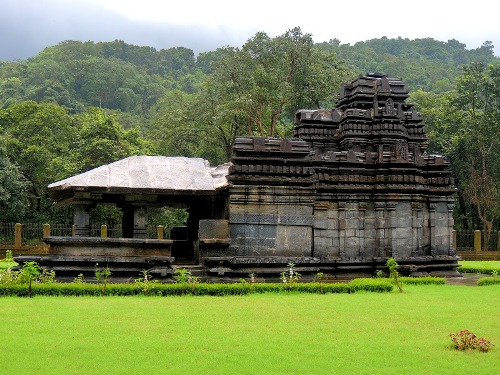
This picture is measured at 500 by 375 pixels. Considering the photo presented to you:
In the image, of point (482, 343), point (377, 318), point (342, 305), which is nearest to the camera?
point (482, 343)

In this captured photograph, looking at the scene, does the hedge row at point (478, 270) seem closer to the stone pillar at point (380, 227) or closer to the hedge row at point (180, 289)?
the stone pillar at point (380, 227)

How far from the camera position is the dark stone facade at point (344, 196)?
1526 centimetres

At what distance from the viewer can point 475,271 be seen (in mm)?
19984

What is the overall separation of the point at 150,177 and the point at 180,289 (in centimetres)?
475

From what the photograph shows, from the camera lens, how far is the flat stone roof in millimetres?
14953

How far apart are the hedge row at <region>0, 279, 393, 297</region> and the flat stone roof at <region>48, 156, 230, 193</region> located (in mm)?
3683

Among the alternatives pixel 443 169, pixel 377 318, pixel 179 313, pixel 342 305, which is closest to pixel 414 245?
pixel 443 169

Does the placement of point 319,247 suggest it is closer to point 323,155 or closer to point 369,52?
point 323,155

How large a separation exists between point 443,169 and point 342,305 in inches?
340

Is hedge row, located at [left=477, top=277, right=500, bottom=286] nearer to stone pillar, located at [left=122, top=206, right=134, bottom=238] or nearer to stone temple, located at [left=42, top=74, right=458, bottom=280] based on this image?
stone temple, located at [left=42, top=74, right=458, bottom=280]

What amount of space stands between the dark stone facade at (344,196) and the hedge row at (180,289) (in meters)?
2.50

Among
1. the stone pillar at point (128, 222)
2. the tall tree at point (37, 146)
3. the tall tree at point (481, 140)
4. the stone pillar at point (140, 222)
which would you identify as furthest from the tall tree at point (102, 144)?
the tall tree at point (481, 140)

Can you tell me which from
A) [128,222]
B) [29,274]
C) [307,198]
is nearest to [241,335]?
[29,274]

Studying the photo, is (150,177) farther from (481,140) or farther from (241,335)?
(481,140)
